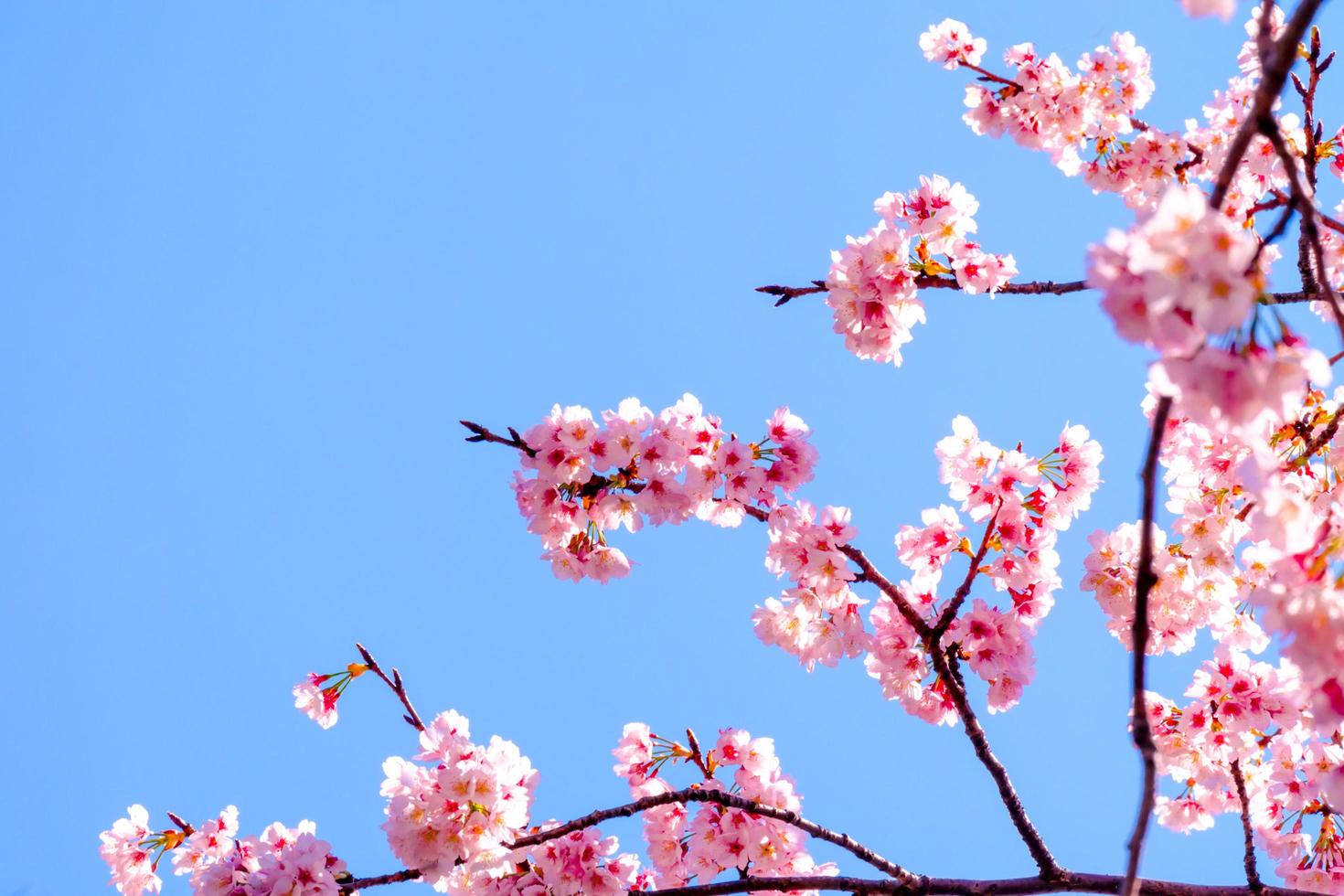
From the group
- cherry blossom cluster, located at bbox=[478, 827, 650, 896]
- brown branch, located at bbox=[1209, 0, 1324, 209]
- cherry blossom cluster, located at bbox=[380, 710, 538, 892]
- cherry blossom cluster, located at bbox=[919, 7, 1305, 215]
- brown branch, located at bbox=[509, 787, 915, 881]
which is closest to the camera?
brown branch, located at bbox=[1209, 0, 1324, 209]

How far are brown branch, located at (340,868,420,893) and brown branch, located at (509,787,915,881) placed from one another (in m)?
0.50

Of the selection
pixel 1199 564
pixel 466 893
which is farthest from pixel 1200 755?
pixel 466 893

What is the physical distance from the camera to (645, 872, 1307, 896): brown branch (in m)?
3.37

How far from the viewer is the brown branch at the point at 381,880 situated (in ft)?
12.2

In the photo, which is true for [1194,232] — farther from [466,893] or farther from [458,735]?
[466,893]

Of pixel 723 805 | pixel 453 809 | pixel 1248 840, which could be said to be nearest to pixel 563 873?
pixel 453 809

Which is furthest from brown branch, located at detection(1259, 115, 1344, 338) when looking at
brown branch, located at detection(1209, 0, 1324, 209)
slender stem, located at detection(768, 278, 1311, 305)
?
slender stem, located at detection(768, 278, 1311, 305)

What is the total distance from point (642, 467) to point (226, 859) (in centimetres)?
222

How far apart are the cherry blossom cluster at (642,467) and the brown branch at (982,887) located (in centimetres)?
154

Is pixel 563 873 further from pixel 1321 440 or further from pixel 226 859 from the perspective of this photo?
pixel 1321 440

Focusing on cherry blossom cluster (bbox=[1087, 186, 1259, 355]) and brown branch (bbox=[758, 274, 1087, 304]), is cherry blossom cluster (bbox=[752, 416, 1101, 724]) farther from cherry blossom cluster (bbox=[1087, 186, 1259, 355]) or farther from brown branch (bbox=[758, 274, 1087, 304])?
cherry blossom cluster (bbox=[1087, 186, 1259, 355])

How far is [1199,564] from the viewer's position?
4891 mm

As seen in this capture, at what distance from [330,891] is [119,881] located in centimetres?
174

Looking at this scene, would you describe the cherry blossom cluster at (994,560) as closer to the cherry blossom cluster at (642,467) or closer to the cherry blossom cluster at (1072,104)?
the cherry blossom cluster at (642,467)
